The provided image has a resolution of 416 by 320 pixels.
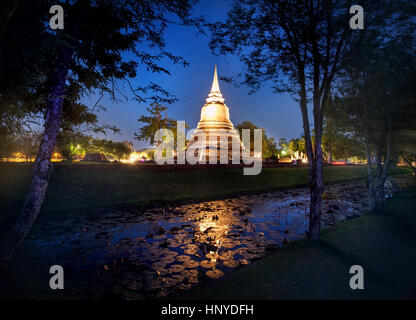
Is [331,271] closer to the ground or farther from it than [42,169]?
closer to the ground

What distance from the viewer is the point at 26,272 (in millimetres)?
5043

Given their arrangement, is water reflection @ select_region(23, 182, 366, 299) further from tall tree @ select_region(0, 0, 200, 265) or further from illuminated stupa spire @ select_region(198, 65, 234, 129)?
illuminated stupa spire @ select_region(198, 65, 234, 129)

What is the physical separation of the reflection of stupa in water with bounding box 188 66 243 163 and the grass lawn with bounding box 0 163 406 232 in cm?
1717

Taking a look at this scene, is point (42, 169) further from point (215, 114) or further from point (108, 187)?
point (215, 114)

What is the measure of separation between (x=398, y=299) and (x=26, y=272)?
23.5 ft

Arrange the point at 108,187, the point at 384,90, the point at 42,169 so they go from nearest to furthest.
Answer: the point at 42,169, the point at 384,90, the point at 108,187

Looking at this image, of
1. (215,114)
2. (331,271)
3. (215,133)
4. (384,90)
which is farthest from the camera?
(215,114)

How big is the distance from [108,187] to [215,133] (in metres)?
29.8

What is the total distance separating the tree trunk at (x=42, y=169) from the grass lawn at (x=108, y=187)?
4.61 meters

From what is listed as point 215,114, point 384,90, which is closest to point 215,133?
point 215,114

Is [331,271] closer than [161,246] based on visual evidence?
Yes

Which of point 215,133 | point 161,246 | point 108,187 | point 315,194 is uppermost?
point 215,133

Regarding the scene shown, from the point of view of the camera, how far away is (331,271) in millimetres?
4422
